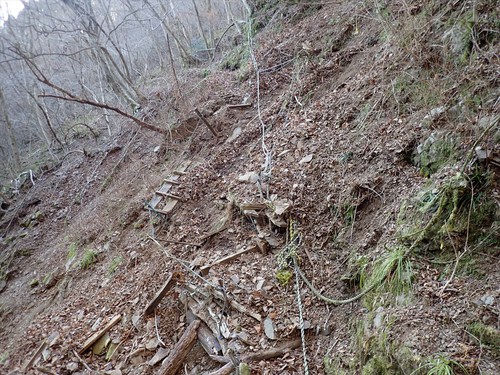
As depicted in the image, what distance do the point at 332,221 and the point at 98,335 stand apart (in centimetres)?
287

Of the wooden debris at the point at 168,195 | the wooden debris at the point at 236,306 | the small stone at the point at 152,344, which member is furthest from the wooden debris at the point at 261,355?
the wooden debris at the point at 168,195

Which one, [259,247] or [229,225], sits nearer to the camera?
[259,247]

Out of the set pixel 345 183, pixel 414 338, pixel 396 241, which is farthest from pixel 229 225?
pixel 414 338

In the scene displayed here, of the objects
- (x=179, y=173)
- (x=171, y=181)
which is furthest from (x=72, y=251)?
(x=179, y=173)

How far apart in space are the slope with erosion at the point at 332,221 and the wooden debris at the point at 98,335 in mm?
59

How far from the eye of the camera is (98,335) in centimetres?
390

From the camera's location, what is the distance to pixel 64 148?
39.0 ft

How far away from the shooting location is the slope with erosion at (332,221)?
2434mm

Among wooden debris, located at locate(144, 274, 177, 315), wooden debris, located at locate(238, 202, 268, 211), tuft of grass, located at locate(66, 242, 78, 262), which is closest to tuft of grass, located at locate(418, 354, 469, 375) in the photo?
wooden debris, located at locate(238, 202, 268, 211)

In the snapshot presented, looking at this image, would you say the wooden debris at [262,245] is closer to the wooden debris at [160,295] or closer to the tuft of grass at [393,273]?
the wooden debris at [160,295]

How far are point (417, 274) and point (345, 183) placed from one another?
1.39 metres

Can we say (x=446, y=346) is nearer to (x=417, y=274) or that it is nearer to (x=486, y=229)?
(x=417, y=274)

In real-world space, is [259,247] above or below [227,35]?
below

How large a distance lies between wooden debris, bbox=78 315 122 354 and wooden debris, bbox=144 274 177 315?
1.69 ft
